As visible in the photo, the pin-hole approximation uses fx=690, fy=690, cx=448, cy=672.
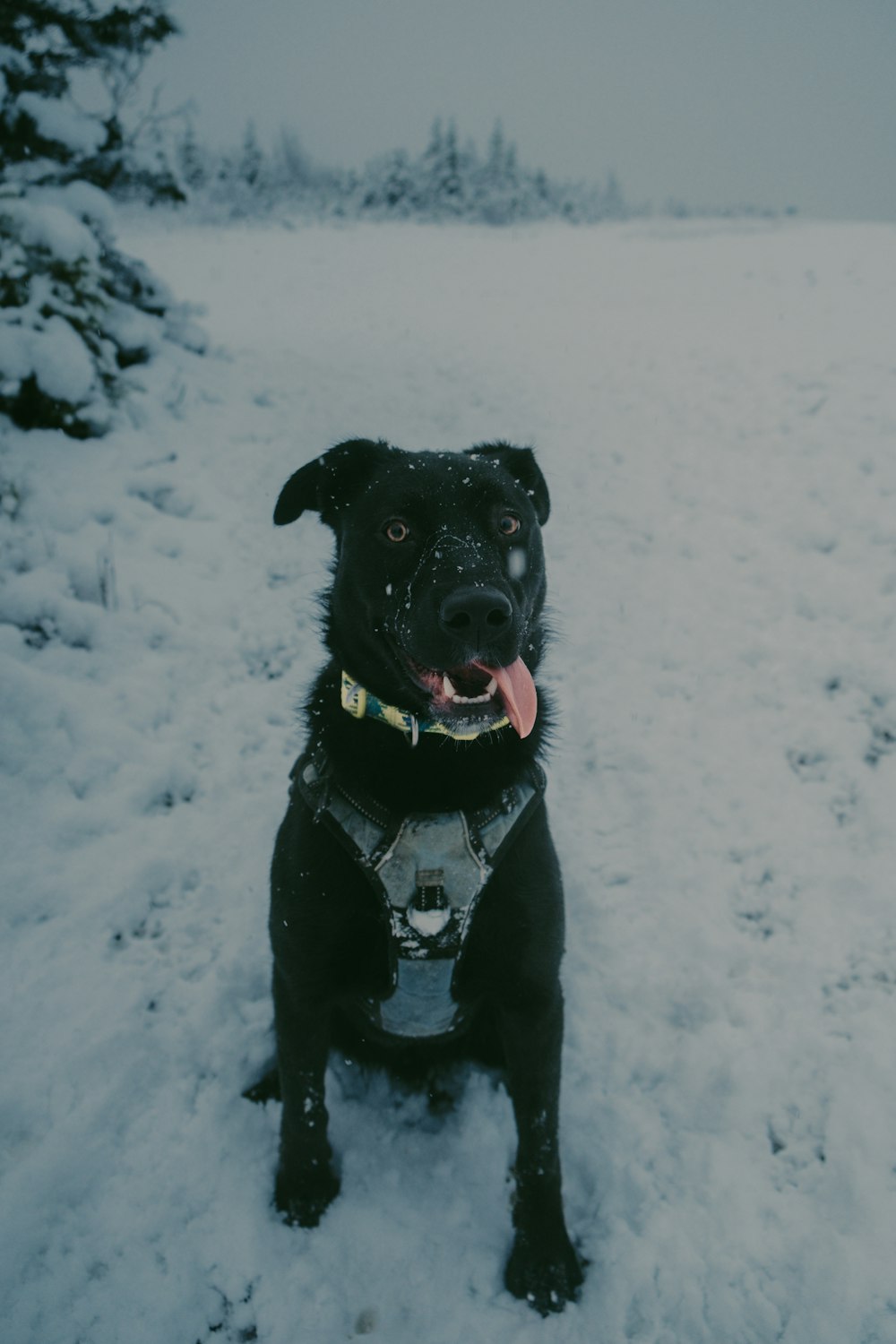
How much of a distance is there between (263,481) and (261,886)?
191 inches

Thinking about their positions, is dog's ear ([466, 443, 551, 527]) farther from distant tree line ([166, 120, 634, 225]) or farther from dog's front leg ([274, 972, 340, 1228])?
distant tree line ([166, 120, 634, 225])

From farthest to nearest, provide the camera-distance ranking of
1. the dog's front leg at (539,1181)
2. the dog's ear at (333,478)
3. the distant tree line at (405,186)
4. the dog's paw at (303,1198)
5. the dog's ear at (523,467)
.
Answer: the distant tree line at (405,186) < the dog's ear at (523,467) < the dog's ear at (333,478) < the dog's paw at (303,1198) < the dog's front leg at (539,1181)

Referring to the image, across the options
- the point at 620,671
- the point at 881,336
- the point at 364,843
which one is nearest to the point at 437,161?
the point at 881,336

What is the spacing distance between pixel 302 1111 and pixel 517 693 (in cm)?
168

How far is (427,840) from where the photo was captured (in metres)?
2.16

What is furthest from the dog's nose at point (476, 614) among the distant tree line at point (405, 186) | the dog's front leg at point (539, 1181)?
the distant tree line at point (405, 186)

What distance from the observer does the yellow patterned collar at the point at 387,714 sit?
87.7 inches

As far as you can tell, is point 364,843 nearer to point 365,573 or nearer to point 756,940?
point 365,573

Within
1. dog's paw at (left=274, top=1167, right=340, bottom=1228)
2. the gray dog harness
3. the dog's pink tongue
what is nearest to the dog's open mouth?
the dog's pink tongue

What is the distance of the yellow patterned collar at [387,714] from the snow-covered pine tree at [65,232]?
18.1ft

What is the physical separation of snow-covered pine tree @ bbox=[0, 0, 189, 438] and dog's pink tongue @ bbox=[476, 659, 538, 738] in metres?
5.93

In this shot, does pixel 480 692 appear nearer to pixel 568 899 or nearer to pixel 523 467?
pixel 523 467

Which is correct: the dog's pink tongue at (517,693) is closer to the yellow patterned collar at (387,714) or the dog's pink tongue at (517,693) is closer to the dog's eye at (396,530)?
the yellow patterned collar at (387,714)

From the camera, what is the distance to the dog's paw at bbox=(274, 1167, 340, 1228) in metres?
2.51
